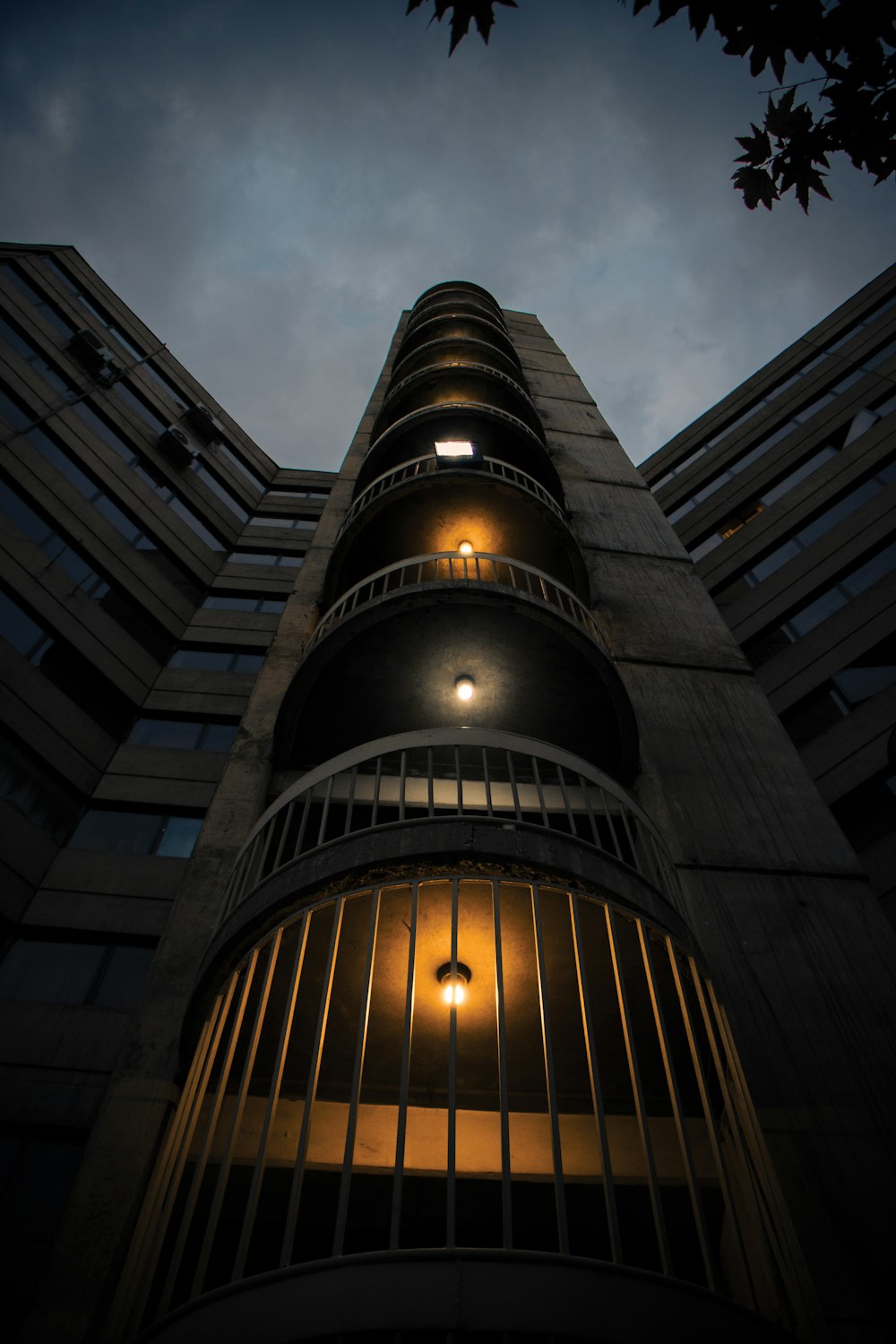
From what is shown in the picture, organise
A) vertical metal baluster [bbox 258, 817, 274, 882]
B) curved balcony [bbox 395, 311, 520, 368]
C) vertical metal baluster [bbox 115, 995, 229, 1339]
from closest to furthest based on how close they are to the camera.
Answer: vertical metal baluster [bbox 115, 995, 229, 1339] < vertical metal baluster [bbox 258, 817, 274, 882] < curved balcony [bbox 395, 311, 520, 368]

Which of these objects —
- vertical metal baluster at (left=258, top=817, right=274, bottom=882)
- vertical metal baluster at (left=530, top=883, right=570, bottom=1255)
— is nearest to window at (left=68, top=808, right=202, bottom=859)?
vertical metal baluster at (left=258, top=817, right=274, bottom=882)

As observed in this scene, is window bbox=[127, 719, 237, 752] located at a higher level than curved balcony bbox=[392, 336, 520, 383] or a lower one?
lower

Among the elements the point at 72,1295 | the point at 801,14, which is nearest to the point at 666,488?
the point at 801,14

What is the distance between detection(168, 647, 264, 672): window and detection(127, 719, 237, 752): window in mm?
1549

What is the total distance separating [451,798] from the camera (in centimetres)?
831

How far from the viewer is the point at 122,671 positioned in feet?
41.1

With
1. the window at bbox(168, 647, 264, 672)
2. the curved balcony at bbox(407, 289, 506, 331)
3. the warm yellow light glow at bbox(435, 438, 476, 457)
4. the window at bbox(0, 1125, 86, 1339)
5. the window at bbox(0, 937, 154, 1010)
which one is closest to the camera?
the window at bbox(0, 1125, 86, 1339)

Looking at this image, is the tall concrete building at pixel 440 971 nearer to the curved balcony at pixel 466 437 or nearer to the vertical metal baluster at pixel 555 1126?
the vertical metal baluster at pixel 555 1126

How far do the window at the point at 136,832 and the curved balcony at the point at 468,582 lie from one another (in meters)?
3.39

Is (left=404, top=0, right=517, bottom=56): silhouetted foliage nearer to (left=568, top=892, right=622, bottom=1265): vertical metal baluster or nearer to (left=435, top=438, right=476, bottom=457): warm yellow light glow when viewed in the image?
(left=568, top=892, right=622, bottom=1265): vertical metal baluster

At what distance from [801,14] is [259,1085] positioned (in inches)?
336

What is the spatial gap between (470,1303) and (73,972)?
22.9 feet

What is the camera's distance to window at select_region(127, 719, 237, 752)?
1193 cm

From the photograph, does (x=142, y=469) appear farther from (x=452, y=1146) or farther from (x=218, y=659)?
(x=452, y=1146)
